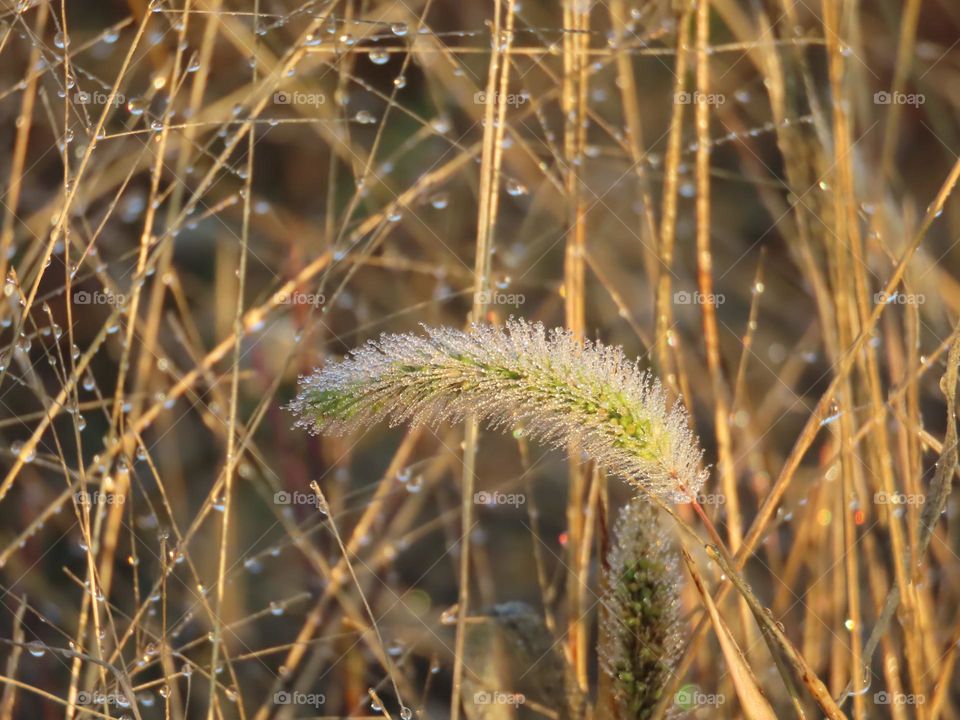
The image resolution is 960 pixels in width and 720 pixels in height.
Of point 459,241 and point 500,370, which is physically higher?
point 459,241

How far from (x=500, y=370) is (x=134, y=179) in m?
2.48

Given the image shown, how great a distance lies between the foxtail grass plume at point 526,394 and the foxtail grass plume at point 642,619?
11 centimetres

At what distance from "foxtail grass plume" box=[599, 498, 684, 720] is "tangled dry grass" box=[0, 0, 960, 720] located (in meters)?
0.03

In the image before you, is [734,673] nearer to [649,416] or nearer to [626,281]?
[649,416]

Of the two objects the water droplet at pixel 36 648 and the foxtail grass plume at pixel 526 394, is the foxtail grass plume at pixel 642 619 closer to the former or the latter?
the foxtail grass plume at pixel 526 394

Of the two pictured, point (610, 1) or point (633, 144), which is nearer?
point (633, 144)

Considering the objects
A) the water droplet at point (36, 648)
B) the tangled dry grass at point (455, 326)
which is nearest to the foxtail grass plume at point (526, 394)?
the tangled dry grass at point (455, 326)

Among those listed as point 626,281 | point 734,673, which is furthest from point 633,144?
point 626,281

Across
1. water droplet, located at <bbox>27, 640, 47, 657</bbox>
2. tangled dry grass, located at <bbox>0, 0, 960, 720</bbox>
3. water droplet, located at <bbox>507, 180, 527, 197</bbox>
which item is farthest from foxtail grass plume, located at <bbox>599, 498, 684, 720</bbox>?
water droplet, located at <bbox>507, 180, 527, 197</bbox>

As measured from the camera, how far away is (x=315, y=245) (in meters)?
3.02

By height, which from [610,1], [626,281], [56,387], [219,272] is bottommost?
[56,387]

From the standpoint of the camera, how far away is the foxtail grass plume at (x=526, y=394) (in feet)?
3.23

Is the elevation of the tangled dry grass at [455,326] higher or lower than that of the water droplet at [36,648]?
higher

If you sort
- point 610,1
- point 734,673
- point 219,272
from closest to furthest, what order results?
point 734,673, point 610,1, point 219,272
